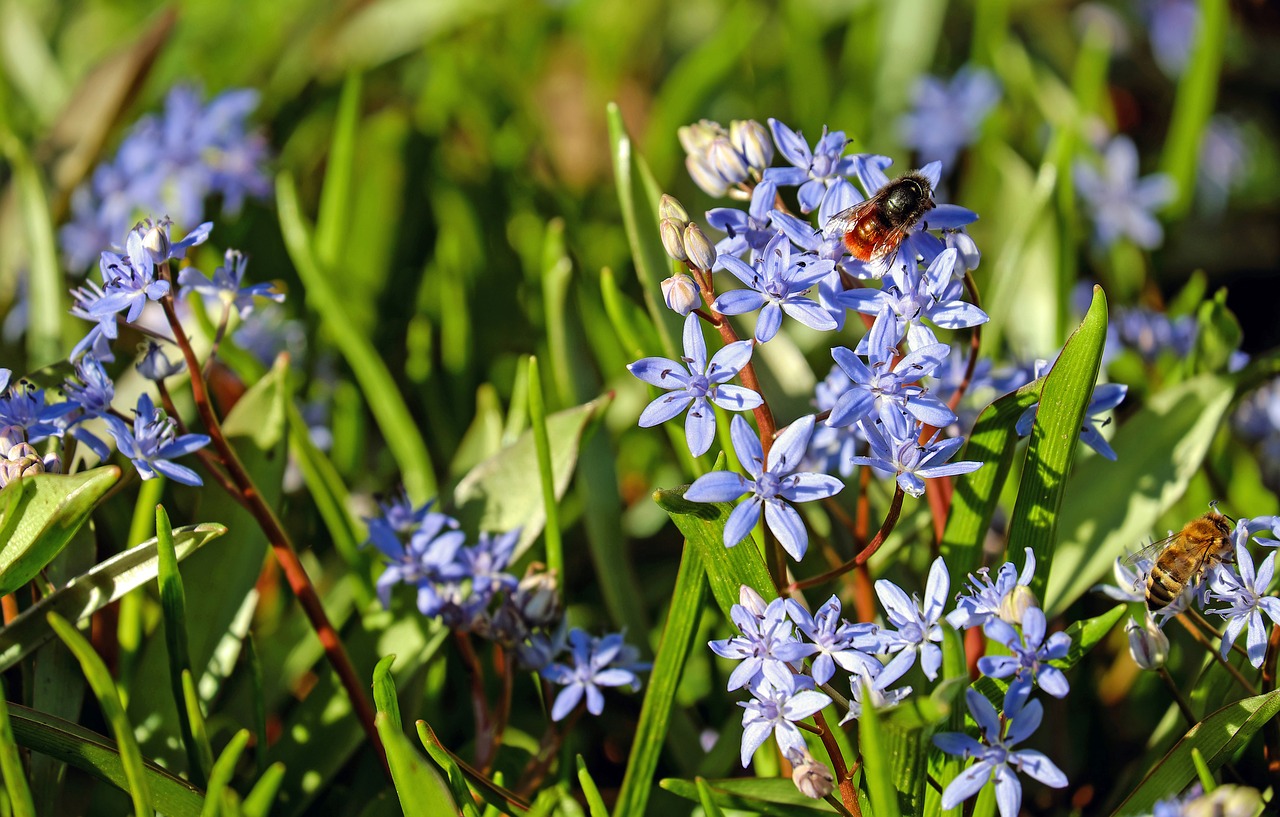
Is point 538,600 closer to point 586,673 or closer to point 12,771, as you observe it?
point 586,673

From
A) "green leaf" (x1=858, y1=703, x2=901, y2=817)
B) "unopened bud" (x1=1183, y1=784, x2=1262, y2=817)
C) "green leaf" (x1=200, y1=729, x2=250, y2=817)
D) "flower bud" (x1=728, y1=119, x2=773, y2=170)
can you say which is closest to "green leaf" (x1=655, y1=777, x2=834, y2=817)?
"green leaf" (x1=858, y1=703, x2=901, y2=817)

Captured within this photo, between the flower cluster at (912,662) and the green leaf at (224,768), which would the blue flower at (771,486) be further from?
the green leaf at (224,768)

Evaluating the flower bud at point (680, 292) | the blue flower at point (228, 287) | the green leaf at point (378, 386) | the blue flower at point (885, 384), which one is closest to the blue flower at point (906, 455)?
Answer: the blue flower at point (885, 384)

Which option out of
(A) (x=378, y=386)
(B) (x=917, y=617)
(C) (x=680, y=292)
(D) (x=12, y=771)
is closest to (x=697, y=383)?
(C) (x=680, y=292)

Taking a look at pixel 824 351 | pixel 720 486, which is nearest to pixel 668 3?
pixel 824 351

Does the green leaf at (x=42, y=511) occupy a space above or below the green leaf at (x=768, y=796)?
above

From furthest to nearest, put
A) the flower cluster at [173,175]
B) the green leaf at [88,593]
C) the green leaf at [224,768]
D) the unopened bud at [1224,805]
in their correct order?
1. the flower cluster at [173,175]
2. the green leaf at [88,593]
3. the green leaf at [224,768]
4. the unopened bud at [1224,805]
